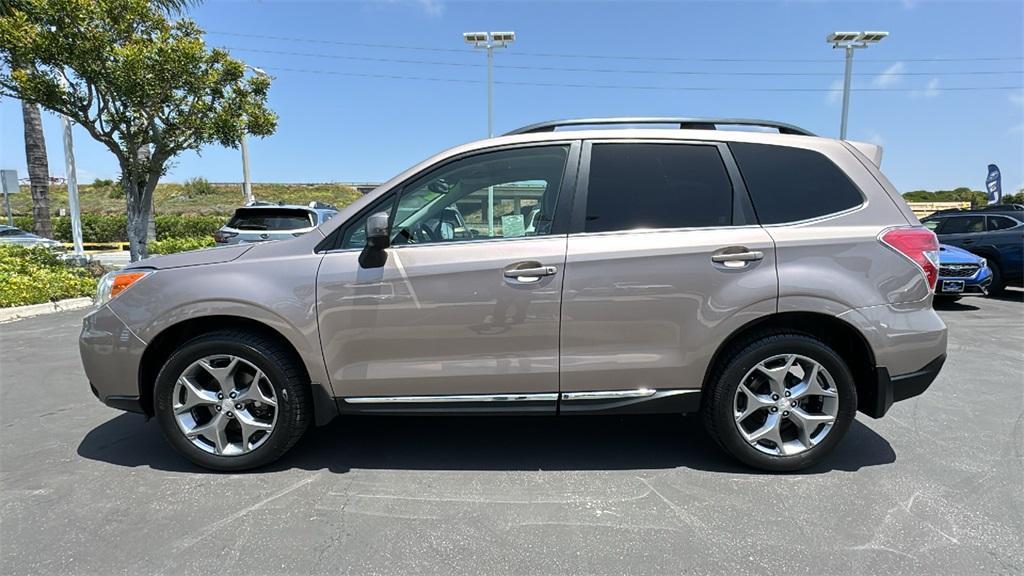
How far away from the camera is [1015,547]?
243 cm

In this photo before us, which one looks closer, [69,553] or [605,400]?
[69,553]

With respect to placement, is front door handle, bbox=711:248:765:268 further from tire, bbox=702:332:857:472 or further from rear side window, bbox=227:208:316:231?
rear side window, bbox=227:208:316:231

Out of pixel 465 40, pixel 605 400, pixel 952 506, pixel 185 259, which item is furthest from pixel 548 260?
pixel 465 40

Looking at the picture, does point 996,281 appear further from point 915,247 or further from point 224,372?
point 224,372

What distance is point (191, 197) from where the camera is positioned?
160 ft

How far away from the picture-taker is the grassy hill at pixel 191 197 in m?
40.5

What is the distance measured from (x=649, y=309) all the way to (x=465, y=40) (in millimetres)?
19368

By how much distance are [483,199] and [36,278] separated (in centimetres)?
1001

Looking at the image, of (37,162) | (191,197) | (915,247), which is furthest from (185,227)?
(191,197)

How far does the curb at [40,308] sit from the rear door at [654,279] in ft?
28.8

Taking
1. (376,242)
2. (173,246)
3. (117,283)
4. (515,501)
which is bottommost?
(515,501)

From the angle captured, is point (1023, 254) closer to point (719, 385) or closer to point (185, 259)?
point (719, 385)

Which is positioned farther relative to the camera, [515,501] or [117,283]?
[117,283]

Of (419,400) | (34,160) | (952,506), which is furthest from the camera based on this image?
(34,160)
